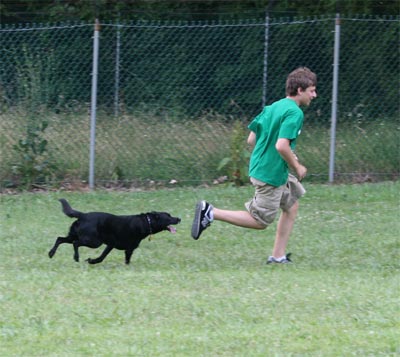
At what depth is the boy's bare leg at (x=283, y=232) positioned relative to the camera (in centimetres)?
755

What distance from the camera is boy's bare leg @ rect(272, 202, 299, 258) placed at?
297 inches

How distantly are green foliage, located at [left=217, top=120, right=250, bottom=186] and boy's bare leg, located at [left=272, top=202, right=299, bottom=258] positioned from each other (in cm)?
361

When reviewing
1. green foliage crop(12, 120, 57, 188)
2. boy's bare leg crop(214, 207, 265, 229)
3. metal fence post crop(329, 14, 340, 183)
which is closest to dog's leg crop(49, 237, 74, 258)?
boy's bare leg crop(214, 207, 265, 229)

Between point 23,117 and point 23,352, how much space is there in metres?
6.26

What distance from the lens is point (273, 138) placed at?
7.40 metres

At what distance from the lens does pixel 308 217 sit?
9.58m

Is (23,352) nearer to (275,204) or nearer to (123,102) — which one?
(275,204)

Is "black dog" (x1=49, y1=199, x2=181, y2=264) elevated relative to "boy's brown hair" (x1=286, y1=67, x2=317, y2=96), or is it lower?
lower

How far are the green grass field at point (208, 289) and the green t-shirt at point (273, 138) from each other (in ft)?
2.47

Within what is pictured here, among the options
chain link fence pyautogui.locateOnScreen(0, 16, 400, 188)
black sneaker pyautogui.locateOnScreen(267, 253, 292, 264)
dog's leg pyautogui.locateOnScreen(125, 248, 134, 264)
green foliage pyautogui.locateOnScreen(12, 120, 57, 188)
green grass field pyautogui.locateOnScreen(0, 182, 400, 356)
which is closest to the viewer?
green grass field pyautogui.locateOnScreen(0, 182, 400, 356)

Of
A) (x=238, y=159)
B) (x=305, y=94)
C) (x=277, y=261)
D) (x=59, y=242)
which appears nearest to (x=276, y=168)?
(x=305, y=94)

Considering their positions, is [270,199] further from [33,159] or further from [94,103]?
[33,159]

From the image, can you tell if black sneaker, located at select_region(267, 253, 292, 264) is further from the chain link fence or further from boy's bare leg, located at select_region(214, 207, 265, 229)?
the chain link fence

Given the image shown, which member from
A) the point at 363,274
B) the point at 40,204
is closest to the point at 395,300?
the point at 363,274
